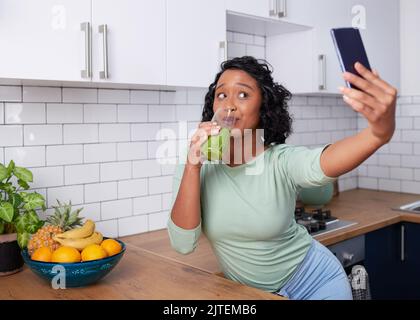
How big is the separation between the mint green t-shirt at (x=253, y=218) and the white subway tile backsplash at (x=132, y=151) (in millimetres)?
725

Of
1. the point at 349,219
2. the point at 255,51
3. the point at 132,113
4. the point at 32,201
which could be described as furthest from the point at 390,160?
the point at 32,201

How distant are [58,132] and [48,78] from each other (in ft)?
1.53

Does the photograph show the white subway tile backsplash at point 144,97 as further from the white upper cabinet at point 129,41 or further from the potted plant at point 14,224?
the potted plant at point 14,224

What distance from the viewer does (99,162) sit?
2.18 m

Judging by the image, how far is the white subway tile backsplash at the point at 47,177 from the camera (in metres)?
1.98

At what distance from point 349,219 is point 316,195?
0.99 ft

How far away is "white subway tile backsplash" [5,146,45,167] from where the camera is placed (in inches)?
74.9

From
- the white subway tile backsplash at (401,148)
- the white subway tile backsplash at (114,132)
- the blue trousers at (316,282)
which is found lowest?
the blue trousers at (316,282)

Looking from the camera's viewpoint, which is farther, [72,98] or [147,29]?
[72,98]

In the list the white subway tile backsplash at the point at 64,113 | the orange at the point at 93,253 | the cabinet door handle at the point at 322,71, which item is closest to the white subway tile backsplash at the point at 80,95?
the white subway tile backsplash at the point at 64,113

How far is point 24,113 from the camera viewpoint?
1.93m

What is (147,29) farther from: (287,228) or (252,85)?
(287,228)
